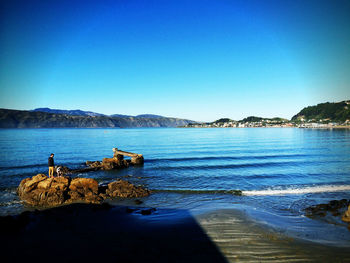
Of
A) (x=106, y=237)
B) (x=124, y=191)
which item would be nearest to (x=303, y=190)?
(x=124, y=191)

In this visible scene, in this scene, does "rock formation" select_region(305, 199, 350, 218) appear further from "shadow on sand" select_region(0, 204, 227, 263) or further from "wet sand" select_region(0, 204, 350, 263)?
"shadow on sand" select_region(0, 204, 227, 263)

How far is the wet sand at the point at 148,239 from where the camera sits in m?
6.36

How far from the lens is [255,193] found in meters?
13.7

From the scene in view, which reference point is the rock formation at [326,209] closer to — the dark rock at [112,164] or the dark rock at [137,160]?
the dark rock at [137,160]

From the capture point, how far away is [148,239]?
7523 mm

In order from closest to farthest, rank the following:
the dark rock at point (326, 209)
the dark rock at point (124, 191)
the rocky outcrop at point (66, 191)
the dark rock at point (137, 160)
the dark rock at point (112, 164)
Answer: the dark rock at point (326, 209) < the rocky outcrop at point (66, 191) < the dark rock at point (124, 191) < the dark rock at point (112, 164) < the dark rock at point (137, 160)

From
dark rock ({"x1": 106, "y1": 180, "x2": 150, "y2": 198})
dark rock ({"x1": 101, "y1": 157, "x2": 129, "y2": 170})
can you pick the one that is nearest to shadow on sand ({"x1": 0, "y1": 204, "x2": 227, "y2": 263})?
dark rock ({"x1": 106, "y1": 180, "x2": 150, "y2": 198})

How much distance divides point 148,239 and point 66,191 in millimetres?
7464

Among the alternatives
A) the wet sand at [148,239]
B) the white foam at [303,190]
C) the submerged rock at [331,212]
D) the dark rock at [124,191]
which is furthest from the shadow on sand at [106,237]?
the white foam at [303,190]

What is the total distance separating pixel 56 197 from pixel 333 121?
21357cm

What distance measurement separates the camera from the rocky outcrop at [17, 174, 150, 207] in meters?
11.7

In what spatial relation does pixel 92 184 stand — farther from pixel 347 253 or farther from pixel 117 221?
pixel 347 253

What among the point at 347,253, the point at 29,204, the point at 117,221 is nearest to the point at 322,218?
the point at 347,253

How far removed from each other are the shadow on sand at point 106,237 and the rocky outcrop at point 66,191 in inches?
47.1
